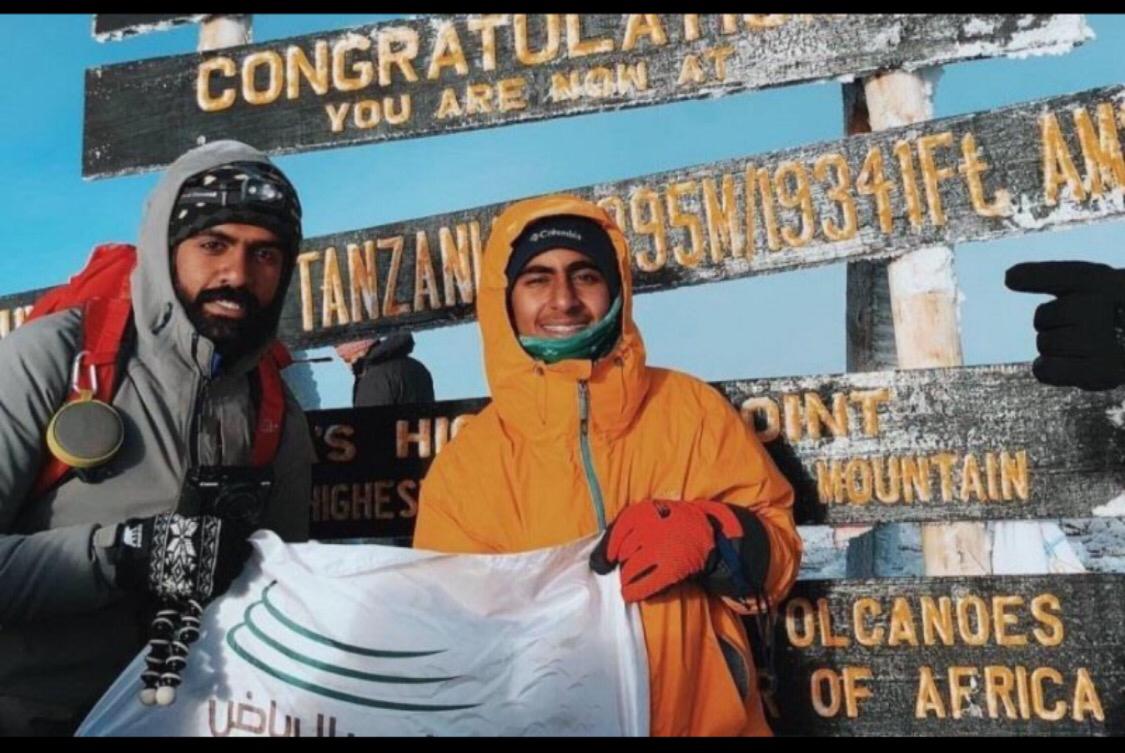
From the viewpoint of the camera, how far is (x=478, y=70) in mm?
3791

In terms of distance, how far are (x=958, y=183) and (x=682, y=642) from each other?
182 centimetres

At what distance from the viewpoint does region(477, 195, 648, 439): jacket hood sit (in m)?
2.67

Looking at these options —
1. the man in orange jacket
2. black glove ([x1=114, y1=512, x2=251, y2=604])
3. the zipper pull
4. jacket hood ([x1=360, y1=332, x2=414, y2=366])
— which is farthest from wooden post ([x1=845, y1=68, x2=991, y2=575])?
jacket hood ([x1=360, y1=332, x2=414, y2=366])

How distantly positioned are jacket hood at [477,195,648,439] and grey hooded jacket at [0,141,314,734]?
0.64 m

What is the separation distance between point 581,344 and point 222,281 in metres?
0.99

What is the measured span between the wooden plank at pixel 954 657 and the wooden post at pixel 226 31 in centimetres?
321

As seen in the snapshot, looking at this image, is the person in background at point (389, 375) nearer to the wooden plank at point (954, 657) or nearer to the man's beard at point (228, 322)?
the man's beard at point (228, 322)

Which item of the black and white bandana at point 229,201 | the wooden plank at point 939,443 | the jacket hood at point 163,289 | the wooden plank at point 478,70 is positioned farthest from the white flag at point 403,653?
the wooden plank at point 478,70

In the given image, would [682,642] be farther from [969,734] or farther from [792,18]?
[792,18]

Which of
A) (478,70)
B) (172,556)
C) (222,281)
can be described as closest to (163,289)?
(222,281)

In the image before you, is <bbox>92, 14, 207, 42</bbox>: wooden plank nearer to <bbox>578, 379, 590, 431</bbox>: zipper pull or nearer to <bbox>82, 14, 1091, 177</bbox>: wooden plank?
<bbox>82, 14, 1091, 177</bbox>: wooden plank

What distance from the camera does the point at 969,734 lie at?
2859 millimetres

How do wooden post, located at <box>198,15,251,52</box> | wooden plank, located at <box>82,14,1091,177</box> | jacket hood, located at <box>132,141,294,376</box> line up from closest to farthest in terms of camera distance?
jacket hood, located at <box>132,141,294,376</box>, wooden plank, located at <box>82,14,1091,177</box>, wooden post, located at <box>198,15,251,52</box>

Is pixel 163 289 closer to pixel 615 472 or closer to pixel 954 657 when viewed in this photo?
pixel 615 472
